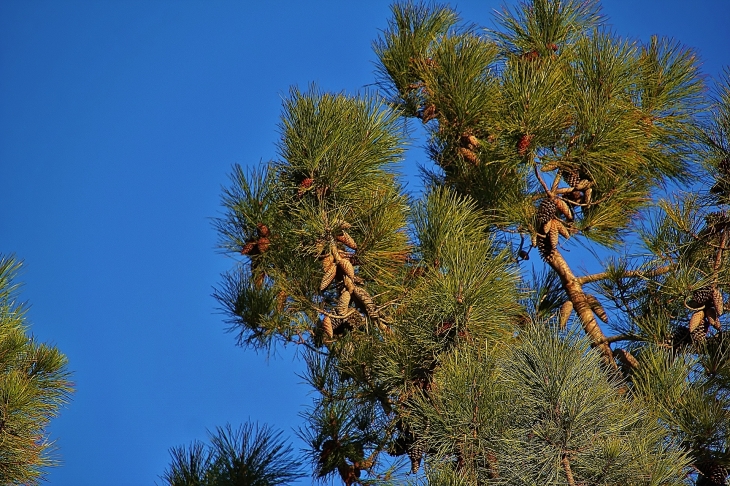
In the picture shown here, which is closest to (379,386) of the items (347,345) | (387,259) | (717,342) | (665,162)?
(347,345)

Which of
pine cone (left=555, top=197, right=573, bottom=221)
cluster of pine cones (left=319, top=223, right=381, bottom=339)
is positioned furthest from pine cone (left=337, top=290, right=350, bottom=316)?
pine cone (left=555, top=197, right=573, bottom=221)

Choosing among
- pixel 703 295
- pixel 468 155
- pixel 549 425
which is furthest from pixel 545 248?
pixel 549 425

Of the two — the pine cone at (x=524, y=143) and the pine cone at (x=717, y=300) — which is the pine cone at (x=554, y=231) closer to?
the pine cone at (x=524, y=143)

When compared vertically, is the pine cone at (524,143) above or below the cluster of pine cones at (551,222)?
above

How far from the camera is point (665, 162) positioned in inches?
111

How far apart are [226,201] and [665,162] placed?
4.37 ft

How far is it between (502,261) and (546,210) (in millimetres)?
292

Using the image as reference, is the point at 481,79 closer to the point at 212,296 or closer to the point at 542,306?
the point at 542,306

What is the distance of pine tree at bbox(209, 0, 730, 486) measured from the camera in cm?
168

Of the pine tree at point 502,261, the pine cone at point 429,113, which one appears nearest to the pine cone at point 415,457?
the pine tree at point 502,261

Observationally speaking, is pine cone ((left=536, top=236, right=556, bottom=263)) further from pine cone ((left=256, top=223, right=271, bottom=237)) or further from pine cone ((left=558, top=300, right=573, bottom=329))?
pine cone ((left=256, top=223, right=271, bottom=237))

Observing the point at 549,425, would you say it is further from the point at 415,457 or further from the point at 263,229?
the point at 263,229

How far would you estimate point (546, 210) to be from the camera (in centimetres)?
262

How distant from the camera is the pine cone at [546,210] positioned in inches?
103
